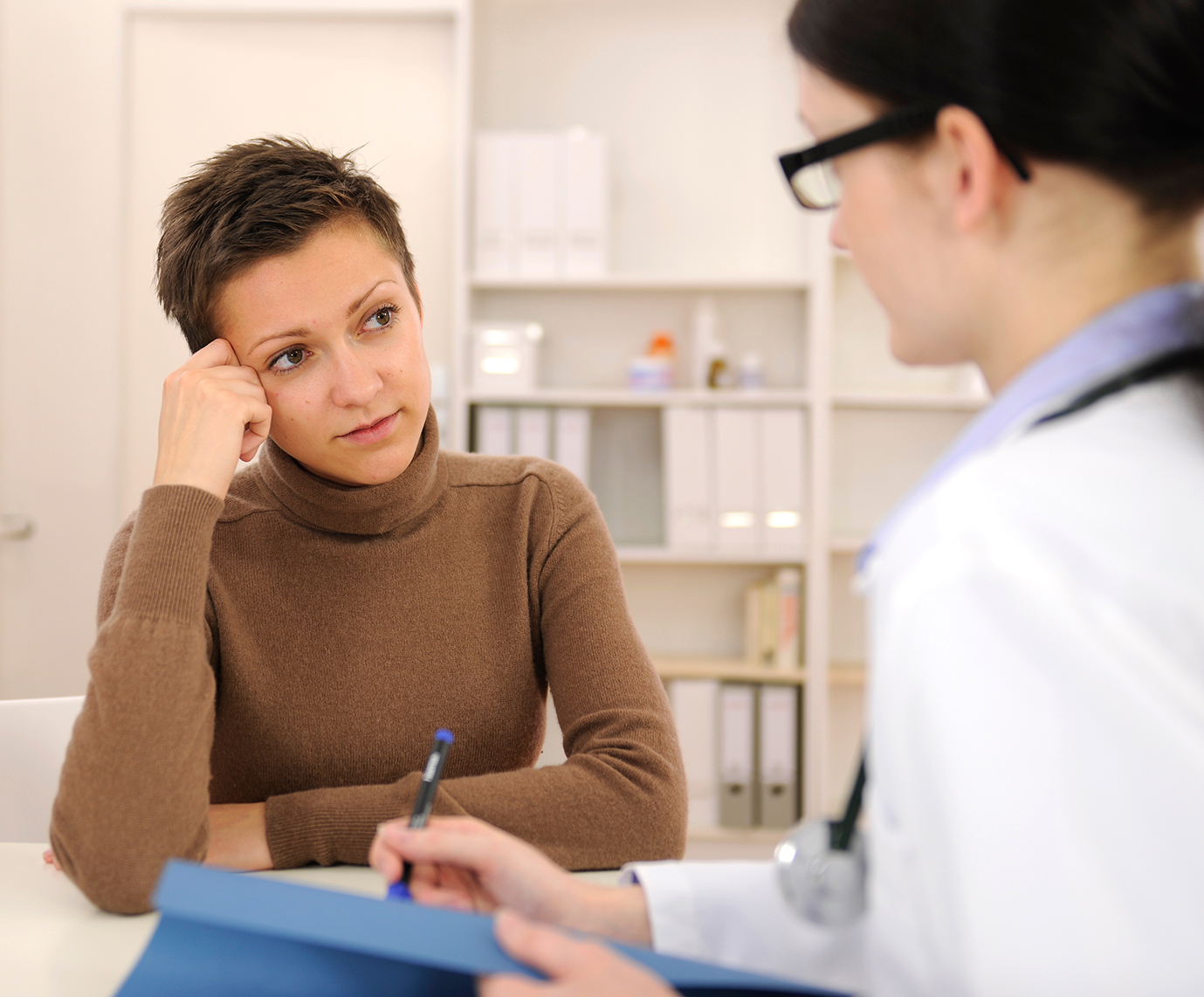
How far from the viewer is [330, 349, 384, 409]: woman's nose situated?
1.20 meters

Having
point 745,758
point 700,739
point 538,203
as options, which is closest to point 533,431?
point 538,203

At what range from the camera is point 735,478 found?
111 inches

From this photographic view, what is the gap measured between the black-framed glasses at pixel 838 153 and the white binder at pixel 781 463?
6.69 ft

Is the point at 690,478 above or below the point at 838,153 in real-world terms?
below

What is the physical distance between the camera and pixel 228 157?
1235mm

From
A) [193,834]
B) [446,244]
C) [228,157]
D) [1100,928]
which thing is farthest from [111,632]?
[446,244]

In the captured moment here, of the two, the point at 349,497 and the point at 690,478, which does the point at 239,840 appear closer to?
the point at 349,497

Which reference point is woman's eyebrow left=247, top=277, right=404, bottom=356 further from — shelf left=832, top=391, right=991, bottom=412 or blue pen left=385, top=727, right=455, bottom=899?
shelf left=832, top=391, right=991, bottom=412

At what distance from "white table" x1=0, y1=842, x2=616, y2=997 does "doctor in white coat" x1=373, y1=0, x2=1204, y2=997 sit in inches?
16.7

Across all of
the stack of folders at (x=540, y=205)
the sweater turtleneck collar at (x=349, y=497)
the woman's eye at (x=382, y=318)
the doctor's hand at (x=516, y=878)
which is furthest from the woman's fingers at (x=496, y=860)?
the stack of folders at (x=540, y=205)

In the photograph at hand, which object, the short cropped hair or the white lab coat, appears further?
the short cropped hair

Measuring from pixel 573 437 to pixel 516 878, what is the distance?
2.18 metres

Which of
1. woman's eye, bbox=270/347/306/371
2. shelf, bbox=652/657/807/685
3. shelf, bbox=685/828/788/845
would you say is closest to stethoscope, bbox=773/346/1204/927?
woman's eye, bbox=270/347/306/371

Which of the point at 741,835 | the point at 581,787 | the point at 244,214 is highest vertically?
the point at 244,214
